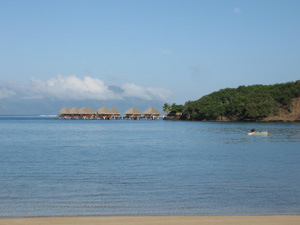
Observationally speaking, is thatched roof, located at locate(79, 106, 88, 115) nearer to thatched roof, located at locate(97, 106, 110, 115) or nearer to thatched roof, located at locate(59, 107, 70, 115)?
thatched roof, located at locate(97, 106, 110, 115)

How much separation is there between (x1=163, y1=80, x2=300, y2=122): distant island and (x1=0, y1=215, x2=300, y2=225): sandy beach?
259 ft

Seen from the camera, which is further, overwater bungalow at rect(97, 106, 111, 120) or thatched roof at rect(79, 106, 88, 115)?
overwater bungalow at rect(97, 106, 111, 120)

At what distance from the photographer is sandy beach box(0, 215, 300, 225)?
22.8 ft

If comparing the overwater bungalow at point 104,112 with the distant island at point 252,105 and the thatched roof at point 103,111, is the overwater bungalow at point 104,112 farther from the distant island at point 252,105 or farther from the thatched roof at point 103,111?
the distant island at point 252,105

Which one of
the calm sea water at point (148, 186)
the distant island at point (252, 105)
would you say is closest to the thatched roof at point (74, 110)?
the distant island at point (252, 105)

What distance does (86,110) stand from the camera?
388 feet

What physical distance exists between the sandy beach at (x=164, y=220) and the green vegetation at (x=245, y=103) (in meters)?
78.8

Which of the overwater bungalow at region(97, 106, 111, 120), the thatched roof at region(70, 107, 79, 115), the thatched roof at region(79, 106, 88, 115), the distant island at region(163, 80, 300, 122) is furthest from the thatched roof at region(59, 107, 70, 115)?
the distant island at region(163, 80, 300, 122)

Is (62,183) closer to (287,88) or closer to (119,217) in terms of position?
(119,217)

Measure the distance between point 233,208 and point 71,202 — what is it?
377 cm

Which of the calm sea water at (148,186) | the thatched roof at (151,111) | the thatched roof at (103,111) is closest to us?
the calm sea water at (148,186)

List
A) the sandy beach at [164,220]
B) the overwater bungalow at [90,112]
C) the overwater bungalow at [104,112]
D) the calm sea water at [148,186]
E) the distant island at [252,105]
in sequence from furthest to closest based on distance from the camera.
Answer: the overwater bungalow at [90,112], the overwater bungalow at [104,112], the distant island at [252,105], the calm sea water at [148,186], the sandy beach at [164,220]

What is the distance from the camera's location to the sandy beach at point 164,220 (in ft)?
22.8

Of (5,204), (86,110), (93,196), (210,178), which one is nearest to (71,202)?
(93,196)
